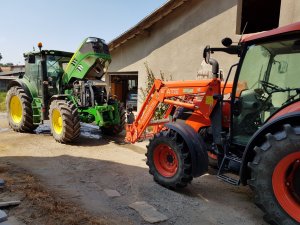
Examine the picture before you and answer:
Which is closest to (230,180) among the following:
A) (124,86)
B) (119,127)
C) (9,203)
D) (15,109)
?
(9,203)

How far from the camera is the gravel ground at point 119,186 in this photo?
390cm

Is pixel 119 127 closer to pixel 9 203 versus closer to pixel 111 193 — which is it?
pixel 111 193

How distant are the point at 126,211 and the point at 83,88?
4631 mm

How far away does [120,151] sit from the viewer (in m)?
7.03

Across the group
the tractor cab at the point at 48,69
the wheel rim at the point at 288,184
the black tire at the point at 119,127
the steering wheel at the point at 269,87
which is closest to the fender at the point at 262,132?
the wheel rim at the point at 288,184

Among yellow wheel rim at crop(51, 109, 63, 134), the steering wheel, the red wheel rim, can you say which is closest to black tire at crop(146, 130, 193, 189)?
the red wheel rim

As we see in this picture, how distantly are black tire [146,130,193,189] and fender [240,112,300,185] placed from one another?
90cm

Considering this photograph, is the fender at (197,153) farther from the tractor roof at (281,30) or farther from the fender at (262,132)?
the tractor roof at (281,30)

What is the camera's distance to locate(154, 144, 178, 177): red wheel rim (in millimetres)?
4741

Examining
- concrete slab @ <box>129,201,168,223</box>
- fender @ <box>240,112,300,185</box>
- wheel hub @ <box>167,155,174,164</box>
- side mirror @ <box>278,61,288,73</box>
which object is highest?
side mirror @ <box>278,61,288,73</box>

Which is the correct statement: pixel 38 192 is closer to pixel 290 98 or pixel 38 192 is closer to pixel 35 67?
pixel 290 98

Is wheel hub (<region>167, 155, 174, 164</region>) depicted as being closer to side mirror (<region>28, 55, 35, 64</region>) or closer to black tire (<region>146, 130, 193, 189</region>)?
black tire (<region>146, 130, 193, 189</region>)

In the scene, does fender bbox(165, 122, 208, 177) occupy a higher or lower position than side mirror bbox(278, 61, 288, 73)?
lower

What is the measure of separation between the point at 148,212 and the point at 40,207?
133 cm
